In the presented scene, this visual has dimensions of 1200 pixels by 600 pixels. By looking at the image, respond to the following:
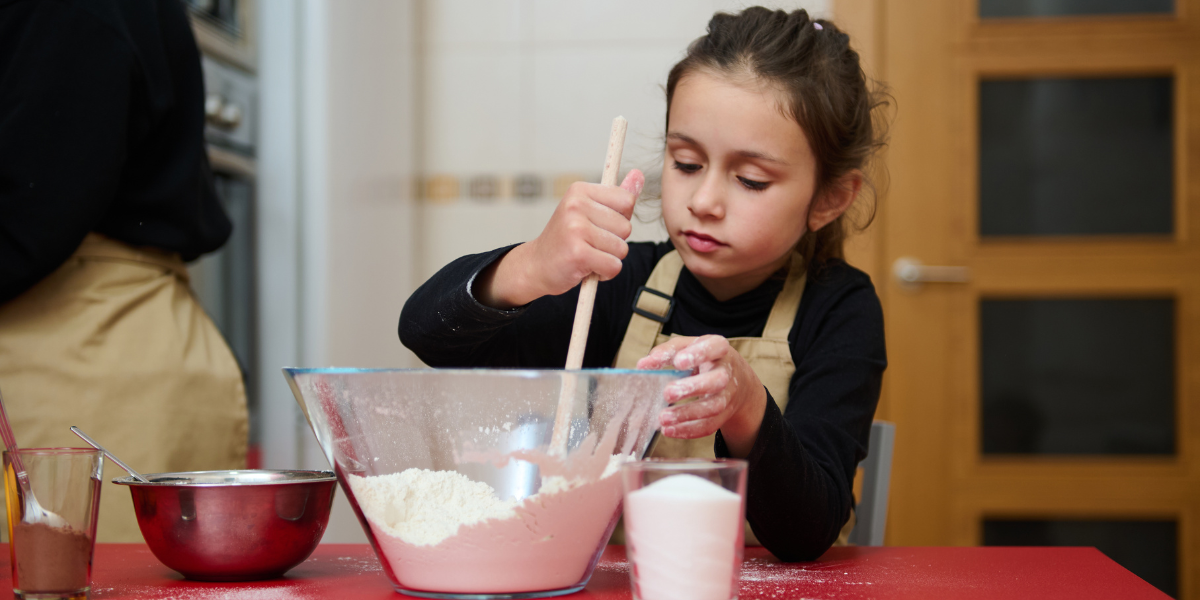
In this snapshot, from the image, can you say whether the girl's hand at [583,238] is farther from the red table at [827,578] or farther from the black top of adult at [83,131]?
the black top of adult at [83,131]

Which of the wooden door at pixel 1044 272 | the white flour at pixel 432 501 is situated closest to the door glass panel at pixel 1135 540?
the wooden door at pixel 1044 272

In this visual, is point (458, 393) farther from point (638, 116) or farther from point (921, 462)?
point (921, 462)

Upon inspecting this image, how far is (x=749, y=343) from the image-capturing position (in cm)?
100

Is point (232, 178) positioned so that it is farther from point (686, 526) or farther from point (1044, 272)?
point (1044, 272)

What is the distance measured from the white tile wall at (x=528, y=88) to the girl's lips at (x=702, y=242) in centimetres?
127

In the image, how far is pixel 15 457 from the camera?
0.52 m

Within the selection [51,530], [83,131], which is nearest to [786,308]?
[51,530]

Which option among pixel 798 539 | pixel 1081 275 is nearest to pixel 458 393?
pixel 798 539

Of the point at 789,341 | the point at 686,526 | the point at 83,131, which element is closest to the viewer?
the point at 686,526

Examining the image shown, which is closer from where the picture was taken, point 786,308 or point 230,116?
point 786,308

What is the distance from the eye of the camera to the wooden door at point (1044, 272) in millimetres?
2143

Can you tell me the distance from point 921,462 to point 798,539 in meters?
1.62

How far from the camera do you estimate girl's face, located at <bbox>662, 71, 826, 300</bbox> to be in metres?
0.86

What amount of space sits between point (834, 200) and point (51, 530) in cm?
75
